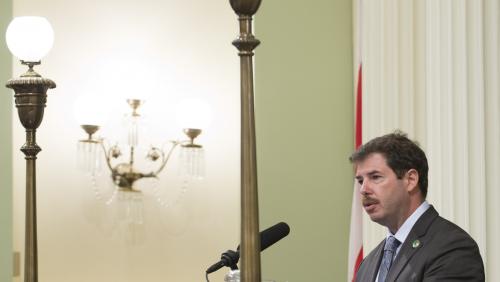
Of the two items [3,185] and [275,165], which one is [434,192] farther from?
[3,185]

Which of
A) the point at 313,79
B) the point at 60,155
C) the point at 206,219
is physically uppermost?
the point at 313,79

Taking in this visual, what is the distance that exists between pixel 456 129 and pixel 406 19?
778mm

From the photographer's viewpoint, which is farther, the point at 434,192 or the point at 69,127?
the point at 69,127

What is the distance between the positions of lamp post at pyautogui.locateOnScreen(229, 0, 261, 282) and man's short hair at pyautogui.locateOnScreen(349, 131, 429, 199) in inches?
52.5

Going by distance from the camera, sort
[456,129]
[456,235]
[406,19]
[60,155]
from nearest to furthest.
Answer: [456,235]
[456,129]
[406,19]
[60,155]

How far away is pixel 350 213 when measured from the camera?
575cm

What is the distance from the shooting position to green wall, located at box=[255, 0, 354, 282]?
5.72 metres

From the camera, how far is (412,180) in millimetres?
3537

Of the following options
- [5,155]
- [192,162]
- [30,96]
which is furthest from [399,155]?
[5,155]

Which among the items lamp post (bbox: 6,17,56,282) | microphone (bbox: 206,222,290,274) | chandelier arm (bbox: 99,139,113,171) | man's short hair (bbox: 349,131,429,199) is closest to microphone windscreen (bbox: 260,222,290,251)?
microphone (bbox: 206,222,290,274)

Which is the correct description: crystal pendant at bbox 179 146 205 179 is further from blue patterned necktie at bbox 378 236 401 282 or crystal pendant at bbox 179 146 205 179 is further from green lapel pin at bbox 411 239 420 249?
green lapel pin at bbox 411 239 420 249

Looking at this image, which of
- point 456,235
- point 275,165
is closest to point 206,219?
point 275,165

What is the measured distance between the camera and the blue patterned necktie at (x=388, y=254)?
351 centimetres

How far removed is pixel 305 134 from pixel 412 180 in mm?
2267
